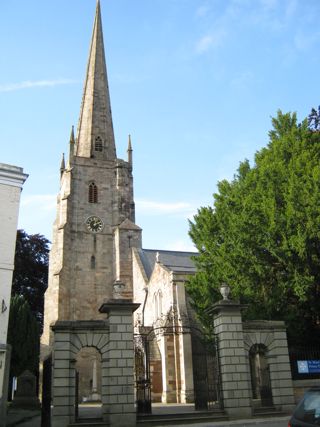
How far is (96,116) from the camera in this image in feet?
151

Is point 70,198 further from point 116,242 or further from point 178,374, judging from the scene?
point 178,374

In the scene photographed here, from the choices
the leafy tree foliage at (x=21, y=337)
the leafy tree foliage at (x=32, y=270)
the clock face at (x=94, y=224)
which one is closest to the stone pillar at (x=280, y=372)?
the leafy tree foliage at (x=21, y=337)

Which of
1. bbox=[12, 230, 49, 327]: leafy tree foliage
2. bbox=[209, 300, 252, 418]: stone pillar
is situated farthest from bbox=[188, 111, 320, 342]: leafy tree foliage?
bbox=[12, 230, 49, 327]: leafy tree foliage

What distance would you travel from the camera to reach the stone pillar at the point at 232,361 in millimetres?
13828

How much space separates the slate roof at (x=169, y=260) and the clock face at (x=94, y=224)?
15.3 feet

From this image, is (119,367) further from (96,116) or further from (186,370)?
(96,116)

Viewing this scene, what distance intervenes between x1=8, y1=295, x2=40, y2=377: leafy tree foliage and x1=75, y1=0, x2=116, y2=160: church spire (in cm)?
1828

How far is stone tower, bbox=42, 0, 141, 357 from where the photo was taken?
36.8 metres

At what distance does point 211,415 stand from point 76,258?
2644 centimetres

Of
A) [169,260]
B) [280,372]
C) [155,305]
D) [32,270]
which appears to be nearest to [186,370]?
[155,305]

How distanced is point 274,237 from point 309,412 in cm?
1256

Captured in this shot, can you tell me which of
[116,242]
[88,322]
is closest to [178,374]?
[88,322]

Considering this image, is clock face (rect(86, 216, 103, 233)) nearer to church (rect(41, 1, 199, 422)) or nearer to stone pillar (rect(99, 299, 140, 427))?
church (rect(41, 1, 199, 422))

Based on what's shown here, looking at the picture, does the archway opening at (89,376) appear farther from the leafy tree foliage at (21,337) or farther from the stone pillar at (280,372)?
the stone pillar at (280,372)
